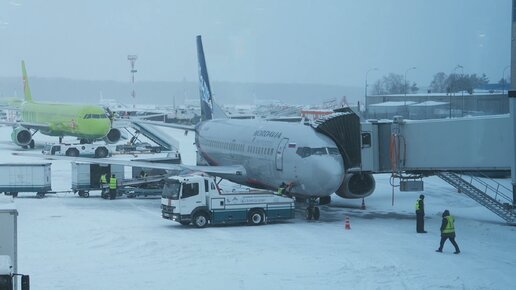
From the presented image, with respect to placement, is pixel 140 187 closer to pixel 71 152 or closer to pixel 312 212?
pixel 312 212

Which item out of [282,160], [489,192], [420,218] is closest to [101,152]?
[282,160]

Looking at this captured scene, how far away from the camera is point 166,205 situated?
21.1 m

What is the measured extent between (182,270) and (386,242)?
579cm

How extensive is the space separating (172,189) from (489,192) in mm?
10988

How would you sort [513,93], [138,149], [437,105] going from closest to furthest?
1. [513,93]
2. [437,105]
3. [138,149]

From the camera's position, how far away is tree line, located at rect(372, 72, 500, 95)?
21.1 metres

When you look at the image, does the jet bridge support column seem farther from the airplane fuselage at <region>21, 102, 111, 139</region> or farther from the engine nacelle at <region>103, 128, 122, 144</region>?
Result: the engine nacelle at <region>103, 128, 122, 144</region>

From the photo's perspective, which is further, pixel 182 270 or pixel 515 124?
pixel 515 124

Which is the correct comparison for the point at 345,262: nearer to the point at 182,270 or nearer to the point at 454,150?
the point at 182,270

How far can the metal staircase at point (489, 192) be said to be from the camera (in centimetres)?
2109

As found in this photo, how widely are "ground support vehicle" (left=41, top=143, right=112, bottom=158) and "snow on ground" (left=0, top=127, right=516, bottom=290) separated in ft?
54.7

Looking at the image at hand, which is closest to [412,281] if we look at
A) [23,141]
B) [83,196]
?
[83,196]

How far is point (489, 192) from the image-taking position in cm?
2492

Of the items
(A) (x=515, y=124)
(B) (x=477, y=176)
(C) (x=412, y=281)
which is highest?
(A) (x=515, y=124)
